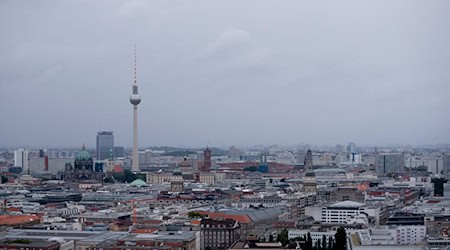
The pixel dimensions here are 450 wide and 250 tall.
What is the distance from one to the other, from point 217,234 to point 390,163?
2538 centimetres

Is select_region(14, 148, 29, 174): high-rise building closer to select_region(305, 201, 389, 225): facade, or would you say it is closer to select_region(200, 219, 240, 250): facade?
select_region(305, 201, 389, 225): facade

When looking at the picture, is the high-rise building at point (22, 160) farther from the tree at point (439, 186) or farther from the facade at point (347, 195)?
the tree at point (439, 186)

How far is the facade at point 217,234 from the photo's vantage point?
16828 millimetres

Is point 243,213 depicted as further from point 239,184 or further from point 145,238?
point 239,184

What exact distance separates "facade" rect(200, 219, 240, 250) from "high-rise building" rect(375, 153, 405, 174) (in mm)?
23289

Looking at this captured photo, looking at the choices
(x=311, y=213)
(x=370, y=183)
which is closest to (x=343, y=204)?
(x=311, y=213)

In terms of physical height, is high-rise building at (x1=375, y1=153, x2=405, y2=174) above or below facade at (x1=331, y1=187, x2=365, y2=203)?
above

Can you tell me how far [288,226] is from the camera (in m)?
18.5

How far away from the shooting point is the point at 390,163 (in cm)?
4109

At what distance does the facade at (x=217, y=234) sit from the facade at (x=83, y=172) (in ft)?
56.1

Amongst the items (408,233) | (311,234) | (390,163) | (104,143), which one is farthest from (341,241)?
(104,143)

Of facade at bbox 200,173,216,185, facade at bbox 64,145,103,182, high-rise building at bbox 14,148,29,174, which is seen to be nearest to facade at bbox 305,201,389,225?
facade at bbox 64,145,103,182

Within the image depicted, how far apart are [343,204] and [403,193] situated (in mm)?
6092

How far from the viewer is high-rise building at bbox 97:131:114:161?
55.4 m
